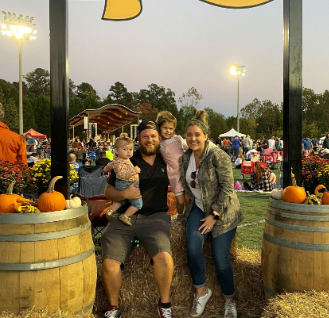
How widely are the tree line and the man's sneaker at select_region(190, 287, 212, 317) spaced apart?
4173 centimetres

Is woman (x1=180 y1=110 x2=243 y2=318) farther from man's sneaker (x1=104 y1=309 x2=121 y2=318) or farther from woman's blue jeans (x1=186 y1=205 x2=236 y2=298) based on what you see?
man's sneaker (x1=104 y1=309 x2=121 y2=318)

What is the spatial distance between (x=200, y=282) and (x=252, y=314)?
0.56m

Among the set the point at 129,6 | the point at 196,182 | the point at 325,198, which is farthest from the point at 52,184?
the point at 129,6

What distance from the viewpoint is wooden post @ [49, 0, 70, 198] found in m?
2.99

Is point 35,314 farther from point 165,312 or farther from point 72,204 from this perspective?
point 165,312

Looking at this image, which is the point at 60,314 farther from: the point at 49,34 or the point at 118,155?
the point at 49,34

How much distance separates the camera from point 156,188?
3.49 m

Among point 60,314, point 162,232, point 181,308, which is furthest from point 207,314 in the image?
point 60,314

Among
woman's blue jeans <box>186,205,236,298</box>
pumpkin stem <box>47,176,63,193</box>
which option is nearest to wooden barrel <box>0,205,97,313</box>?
pumpkin stem <box>47,176,63,193</box>

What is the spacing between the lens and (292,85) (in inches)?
132

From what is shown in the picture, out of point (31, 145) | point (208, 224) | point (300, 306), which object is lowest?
point (300, 306)

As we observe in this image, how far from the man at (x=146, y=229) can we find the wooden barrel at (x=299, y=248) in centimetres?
89

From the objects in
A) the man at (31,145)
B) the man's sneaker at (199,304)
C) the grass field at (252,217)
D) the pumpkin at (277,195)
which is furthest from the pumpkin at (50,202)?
the man at (31,145)

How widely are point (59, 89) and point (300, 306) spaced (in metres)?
2.48
